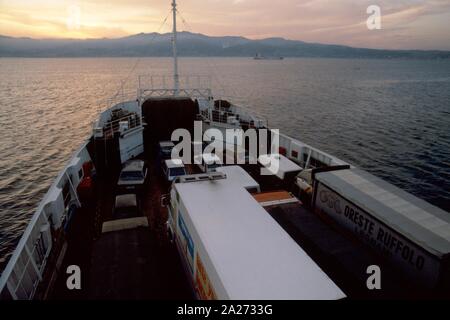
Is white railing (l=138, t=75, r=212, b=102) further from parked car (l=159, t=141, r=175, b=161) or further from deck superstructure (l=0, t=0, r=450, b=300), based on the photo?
deck superstructure (l=0, t=0, r=450, b=300)

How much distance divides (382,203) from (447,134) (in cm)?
4624

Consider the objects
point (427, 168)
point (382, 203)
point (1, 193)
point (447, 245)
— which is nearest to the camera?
point (447, 245)

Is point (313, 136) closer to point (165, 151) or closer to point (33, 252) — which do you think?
point (165, 151)

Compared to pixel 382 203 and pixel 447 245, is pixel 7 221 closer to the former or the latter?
pixel 382 203

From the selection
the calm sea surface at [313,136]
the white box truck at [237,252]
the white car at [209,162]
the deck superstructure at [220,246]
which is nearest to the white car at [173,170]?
the white car at [209,162]

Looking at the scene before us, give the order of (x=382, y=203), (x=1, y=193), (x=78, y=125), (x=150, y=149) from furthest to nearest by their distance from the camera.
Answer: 1. (x=78, y=125)
2. (x=1, y=193)
3. (x=150, y=149)
4. (x=382, y=203)

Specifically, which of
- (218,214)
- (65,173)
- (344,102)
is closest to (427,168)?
(218,214)

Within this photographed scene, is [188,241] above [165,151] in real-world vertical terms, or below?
below

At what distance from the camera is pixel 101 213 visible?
52.0ft

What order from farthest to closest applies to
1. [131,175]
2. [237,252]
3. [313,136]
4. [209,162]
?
[313,136]
[131,175]
[209,162]
[237,252]

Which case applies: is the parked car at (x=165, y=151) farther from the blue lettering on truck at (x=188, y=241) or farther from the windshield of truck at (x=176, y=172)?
the blue lettering on truck at (x=188, y=241)

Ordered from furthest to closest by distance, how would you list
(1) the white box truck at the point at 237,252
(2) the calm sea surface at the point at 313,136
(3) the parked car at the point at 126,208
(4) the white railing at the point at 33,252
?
(2) the calm sea surface at the point at 313,136, (3) the parked car at the point at 126,208, (4) the white railing at the point at 33,252, (1) the white box truck at the point at 237,252

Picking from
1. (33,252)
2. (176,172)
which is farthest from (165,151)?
(33,252)

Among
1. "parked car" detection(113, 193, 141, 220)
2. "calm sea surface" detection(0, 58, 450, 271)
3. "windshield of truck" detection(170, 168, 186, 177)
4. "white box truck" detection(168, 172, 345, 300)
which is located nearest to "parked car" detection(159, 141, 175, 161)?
"windshield of truck" detection(170, 168, 186, 177)
